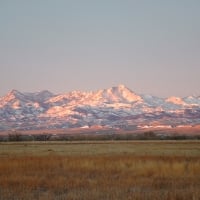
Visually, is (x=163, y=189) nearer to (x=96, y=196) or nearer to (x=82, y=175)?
(x=96, y=196)

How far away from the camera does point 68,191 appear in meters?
19.7

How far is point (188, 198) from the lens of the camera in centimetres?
1742

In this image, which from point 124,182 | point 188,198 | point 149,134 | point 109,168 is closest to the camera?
point 188,198

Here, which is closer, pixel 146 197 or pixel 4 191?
pixel 146 197

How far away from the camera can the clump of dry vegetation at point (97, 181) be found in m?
18.3

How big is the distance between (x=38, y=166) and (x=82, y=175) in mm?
5933

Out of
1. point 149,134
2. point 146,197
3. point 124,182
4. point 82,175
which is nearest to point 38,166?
point 82,175

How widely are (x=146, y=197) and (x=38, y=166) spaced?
585 inches

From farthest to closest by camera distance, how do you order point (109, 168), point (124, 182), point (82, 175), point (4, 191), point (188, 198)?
point (109, 168), point (82, 175), point (124, 182), point (4, 191), point (188, 198)

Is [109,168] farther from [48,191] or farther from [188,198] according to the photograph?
[188,198]

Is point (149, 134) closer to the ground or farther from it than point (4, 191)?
closer to the ground

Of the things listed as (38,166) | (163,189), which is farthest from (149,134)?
(163,189)

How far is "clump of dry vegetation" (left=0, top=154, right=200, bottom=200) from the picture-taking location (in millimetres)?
18281

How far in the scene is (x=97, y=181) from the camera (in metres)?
22.6
